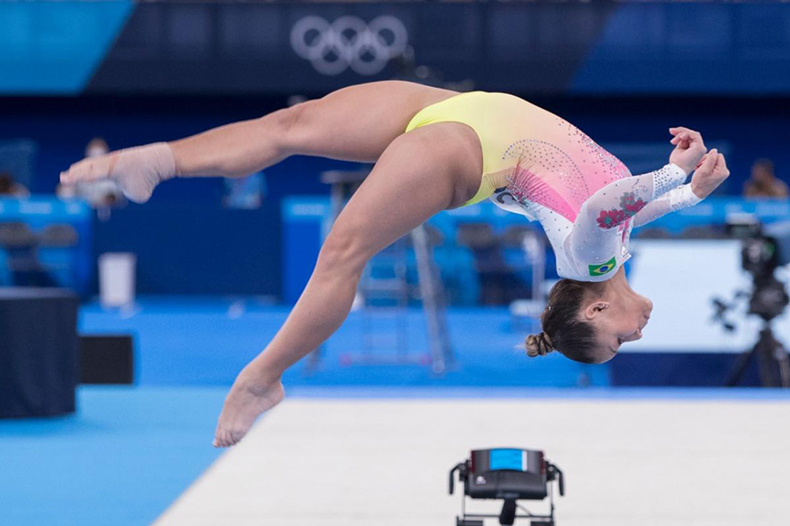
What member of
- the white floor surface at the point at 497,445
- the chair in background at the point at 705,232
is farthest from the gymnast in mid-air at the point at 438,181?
the chair in background at the point at 705,232

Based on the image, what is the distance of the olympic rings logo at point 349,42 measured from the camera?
1297 centimetres

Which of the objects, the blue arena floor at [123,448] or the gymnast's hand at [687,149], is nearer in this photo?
the gymnast's hand at [687,149]

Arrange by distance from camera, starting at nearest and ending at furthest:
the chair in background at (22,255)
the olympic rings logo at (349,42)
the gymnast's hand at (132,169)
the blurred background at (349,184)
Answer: the gymnast's hand at (132,169)
the blurred background at (349,184)
the chair in background at (22,255)
the olympic rings logo at (349,42)

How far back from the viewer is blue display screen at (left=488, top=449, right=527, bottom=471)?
128 inches

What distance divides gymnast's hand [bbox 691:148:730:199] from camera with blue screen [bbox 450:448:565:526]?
3.32ft

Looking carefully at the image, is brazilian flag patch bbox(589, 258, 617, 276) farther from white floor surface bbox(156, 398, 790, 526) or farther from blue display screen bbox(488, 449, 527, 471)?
white floor surface bbox(156, 398, 790, 526)

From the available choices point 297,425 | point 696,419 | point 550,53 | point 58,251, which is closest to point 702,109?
point 550,53

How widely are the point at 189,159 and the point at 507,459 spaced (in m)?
1.39

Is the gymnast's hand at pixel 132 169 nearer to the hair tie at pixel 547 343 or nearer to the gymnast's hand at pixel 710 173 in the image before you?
the hair tie at pixel 547 343

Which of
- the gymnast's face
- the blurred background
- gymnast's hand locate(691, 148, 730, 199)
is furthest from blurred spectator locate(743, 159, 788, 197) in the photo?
the gymnast's face

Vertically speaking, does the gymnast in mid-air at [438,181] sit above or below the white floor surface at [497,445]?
above

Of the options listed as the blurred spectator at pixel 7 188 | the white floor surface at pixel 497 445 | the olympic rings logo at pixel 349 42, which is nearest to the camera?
the white floor surface at pixel 497 445

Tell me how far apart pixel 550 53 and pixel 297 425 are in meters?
8.62

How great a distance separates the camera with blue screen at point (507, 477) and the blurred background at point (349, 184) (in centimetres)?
377
